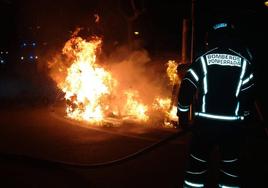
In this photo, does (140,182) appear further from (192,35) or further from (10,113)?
(10,113)

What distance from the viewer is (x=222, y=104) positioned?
197 inches

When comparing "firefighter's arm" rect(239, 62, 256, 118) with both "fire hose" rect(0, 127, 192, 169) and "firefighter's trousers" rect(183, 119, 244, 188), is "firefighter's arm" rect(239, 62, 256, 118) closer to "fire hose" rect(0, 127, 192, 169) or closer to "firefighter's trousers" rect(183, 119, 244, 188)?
"firefighter's trousers" rect(183, 119, 244, 188)

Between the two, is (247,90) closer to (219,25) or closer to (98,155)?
(219,25)

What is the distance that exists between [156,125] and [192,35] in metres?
2.75

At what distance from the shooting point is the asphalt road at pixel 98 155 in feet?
20.4

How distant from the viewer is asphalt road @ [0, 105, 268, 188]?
6.23m

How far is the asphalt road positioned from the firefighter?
1110 millimetres

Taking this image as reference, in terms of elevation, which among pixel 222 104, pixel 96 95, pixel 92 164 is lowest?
pixel 92 164

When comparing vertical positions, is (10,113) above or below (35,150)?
above

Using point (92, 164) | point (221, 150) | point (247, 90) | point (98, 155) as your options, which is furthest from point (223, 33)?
point (98, 155)

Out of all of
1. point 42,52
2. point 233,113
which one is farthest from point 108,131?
point 42,52

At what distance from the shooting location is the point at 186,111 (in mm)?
5344

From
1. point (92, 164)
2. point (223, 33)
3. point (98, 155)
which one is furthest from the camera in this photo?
point (98, 155)

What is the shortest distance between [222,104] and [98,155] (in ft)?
11.1
